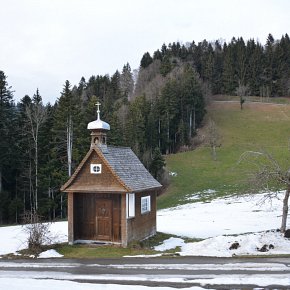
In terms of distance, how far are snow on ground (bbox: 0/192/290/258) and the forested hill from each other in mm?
11374

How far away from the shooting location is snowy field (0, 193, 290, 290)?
1406 cm

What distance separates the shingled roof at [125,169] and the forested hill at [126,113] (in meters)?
16.1

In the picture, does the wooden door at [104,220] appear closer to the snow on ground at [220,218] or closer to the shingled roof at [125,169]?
the shingled roof at [125,169]

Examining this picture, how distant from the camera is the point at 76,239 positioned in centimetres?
2477

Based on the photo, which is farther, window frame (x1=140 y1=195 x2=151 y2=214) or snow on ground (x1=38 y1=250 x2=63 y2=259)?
window frame (x1=140 y1=195 x2=151 y2=214)

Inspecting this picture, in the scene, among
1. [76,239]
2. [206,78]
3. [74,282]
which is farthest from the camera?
[206,78]

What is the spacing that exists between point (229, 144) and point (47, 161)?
37.1 meters

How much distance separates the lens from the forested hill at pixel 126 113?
147 feet

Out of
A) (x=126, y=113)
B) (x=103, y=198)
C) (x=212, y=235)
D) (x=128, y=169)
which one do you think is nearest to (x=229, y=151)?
(x=126, y=113)

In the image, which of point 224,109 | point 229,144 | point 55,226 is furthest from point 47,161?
point 224,109

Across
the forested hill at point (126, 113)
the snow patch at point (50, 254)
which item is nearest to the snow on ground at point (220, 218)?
the snow patch at point (50, 254)

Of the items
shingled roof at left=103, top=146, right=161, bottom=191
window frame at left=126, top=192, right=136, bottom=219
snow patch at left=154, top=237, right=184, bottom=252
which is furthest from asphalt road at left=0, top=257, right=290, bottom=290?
shingled roof at left=103, top=146, right=161, bottom=191

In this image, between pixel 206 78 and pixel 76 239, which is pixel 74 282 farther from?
pixel 206 78

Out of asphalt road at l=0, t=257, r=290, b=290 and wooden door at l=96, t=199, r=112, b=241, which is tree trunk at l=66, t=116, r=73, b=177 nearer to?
wooden door at l=96, t=199, r=112, b=241
